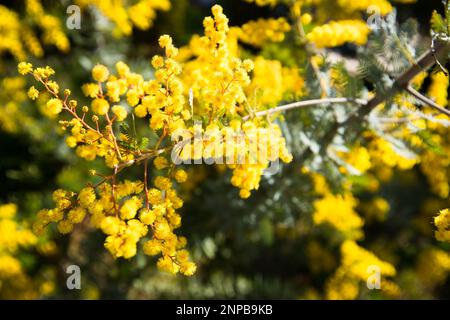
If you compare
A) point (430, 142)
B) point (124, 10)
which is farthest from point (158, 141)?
point (124, 10)

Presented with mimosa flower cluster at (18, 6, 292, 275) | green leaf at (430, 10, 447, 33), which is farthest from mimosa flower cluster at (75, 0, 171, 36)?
green leaf at (430, 10, 447, 33)

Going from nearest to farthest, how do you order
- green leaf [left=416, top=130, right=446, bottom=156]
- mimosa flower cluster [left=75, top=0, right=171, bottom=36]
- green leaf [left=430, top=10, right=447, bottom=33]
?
green leaf [left=430, top=10, right=447, bottom=33] → green leaf [left=416, top=130, right=446, bottom=156] → mimosa flower cluster [left=75, top=0, right=171, bottom=36]

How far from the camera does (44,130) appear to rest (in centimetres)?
309

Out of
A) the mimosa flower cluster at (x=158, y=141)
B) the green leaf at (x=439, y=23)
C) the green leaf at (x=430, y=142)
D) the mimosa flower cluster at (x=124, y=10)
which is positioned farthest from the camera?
the mimosa flower cluster at (x=124, y=10)

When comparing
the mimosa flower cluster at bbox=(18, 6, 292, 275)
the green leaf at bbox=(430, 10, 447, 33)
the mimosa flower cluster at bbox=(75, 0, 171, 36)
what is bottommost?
the mimosa flower cluster at bbox=(18, 6, 292, 275)

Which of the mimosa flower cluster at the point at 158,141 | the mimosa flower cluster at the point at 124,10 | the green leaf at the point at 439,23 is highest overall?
the mimosa flower cluster at the point at 124,10

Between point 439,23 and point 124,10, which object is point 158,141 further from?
point 124,10

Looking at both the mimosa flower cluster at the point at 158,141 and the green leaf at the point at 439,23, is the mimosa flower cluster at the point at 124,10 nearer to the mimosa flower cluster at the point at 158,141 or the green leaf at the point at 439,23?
the mimosa flower cluster at the point at 158,141

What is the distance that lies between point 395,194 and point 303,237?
34.1 inches

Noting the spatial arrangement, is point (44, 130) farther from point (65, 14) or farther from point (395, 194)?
point (395, 194)

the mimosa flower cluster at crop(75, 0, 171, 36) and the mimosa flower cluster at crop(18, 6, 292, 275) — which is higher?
the mimosa flower cluster at crop(75, 0, 171, 36)

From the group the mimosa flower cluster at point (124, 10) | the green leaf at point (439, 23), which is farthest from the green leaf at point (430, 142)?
the mimosa flower cluster at point (124, 10)

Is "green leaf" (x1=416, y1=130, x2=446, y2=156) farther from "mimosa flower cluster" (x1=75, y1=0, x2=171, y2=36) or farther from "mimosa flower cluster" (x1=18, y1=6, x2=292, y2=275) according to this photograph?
"mimosa flower cluster" (x1=75, y1=0, x2=171, y2=36)

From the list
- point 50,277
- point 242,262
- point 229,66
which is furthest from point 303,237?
point 229,66
